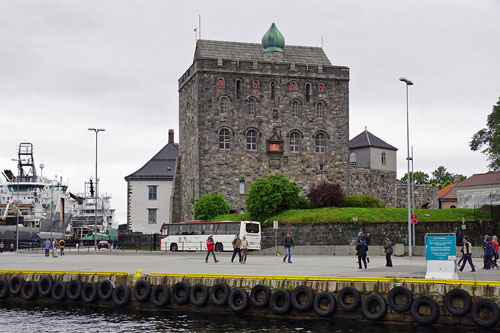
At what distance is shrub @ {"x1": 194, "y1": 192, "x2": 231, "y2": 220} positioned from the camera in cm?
6644

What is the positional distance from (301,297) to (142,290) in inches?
284

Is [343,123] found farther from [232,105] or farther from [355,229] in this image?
[355,229]

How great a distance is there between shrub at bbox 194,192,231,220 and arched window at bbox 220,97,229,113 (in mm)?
8854

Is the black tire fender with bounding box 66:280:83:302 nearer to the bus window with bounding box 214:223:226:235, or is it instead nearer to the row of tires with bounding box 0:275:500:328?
the row of tires with bounding box 0:275:500:328

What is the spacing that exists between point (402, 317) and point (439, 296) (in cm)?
147

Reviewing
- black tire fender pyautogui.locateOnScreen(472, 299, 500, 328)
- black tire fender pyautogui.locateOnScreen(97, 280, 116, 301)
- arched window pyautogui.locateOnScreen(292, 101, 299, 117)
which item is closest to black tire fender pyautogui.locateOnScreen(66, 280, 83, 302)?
black tire fender pyautogui.locateOnScreen(97, 280, 116, 301)

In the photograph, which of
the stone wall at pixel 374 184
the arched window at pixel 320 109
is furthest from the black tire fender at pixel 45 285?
the stone wall at pixel 374 184

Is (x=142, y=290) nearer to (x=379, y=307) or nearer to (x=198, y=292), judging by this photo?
(x=198, y=292)

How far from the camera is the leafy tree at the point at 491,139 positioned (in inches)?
2411

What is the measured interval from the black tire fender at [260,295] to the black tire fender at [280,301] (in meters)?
0.20

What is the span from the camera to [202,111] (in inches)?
2758

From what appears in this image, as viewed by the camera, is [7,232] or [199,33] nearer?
[199,33]

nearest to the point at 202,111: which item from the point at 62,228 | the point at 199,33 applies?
the point at 199,33

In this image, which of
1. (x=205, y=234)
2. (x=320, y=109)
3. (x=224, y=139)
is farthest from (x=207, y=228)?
(x=320, y=109)
